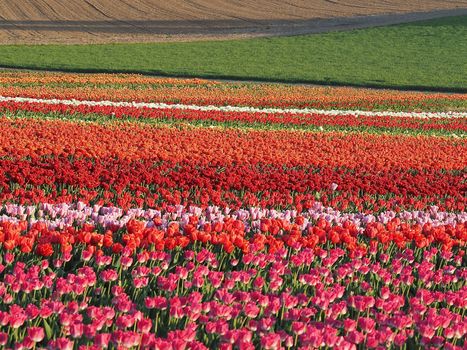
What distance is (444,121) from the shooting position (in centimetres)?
2277

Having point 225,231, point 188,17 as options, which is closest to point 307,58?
point 188,17

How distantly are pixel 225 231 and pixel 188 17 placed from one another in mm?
54336

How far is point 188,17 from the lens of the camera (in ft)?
197

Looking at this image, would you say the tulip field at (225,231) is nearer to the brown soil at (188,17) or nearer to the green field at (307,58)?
the green field at (307,58)

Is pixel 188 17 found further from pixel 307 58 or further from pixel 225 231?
pixel 225 231

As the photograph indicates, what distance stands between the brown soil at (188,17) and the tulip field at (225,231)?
111 feet

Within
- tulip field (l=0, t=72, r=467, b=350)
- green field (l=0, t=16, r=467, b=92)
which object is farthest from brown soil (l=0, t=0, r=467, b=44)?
tulip field (l=0, t=72, r=467, b=350)

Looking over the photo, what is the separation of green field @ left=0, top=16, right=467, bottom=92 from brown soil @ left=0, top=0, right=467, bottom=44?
301 centimetres

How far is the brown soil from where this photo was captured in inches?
2105

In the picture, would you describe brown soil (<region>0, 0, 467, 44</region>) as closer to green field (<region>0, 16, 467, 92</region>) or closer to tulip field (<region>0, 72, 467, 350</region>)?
green field (<region>0, 16, 467, 92</region>)

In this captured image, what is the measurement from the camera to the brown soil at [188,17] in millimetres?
53469

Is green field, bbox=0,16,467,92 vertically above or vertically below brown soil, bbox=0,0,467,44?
above

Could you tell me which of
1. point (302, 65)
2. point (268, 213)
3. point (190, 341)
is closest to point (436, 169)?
point (268, 213)

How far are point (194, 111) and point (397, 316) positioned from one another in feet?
53.0
